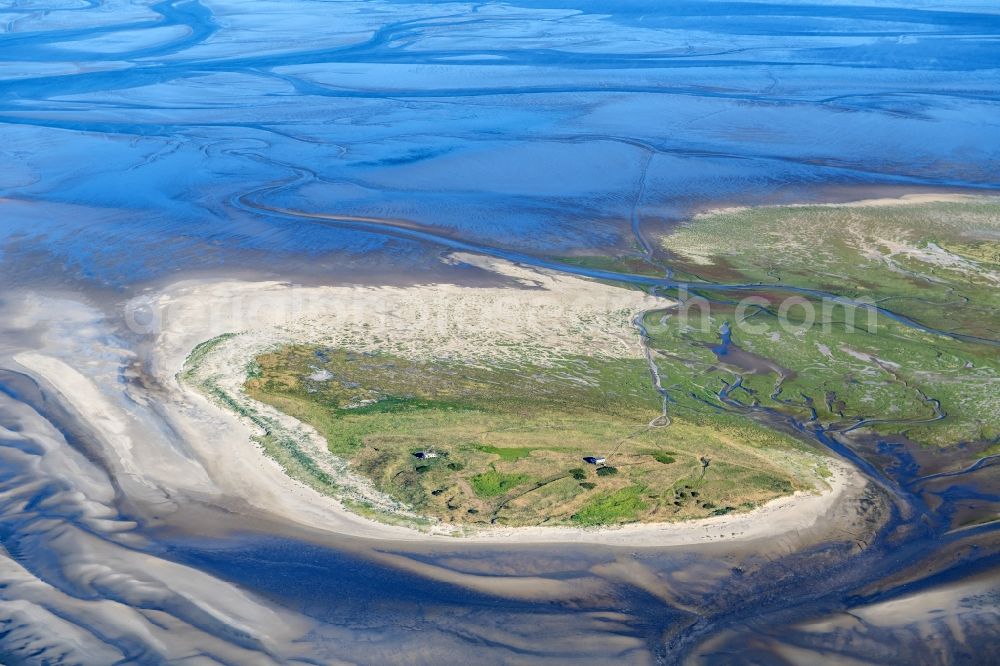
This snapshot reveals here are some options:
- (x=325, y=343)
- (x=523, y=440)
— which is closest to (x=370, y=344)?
(x=325, y=343)

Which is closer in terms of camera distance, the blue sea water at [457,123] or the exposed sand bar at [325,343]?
the exposed sand bar at [325,343]

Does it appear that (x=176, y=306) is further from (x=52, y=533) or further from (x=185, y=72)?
(x=185, y=72)

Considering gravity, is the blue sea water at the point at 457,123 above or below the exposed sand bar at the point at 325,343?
above

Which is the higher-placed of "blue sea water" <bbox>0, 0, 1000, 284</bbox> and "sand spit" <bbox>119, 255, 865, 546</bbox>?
"blue sea water" <bbox>0, 0, 1000, 284</bbox>

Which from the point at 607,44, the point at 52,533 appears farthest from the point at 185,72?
the point at 52,533

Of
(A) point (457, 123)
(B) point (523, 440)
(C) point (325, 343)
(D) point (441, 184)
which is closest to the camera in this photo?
(B) point (523, 440)

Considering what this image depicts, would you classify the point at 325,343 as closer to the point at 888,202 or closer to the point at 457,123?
the point at 888,202

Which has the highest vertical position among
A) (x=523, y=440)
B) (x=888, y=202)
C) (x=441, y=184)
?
(x=888, y=202)

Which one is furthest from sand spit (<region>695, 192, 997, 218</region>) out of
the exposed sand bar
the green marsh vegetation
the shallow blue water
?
the green marsh vegetation

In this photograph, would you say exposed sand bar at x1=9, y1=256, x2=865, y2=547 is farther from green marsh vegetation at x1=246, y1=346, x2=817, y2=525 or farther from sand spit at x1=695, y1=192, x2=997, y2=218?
sand spit at x1=695, y1=192, x2=997, y2=218

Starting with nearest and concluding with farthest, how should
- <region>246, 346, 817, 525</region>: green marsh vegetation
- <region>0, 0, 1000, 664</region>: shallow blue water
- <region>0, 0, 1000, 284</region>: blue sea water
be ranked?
<region>0, 0, 1000, 664</region>: shallow blue water, <region>246, 346, 817, 525</region>: green marsh vegetation, <region>0, 0, 1000, 284</region>: blue sea water

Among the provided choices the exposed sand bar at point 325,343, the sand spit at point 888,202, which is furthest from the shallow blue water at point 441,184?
the sand spit at point 888,202

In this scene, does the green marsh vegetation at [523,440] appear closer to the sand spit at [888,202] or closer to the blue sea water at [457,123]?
the blue sea water at [457,123]
